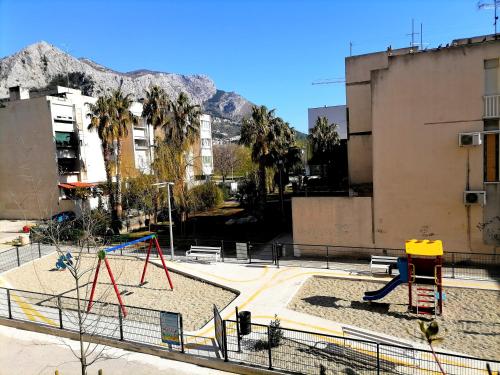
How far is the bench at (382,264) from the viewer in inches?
712

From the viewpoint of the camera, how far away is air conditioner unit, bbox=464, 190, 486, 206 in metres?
18.9

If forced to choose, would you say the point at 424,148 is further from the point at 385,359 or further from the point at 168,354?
the point at 168,354

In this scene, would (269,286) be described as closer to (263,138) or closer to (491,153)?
(491,153)

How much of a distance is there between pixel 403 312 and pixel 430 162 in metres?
9.25

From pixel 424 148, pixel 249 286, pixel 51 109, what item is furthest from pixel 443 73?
pixel 51 109

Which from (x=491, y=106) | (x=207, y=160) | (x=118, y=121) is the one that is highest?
(x=118, y=121)

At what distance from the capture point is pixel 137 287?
18656 mm

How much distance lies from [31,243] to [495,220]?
95.4 feet

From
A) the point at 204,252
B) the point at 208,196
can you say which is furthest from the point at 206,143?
the point at 204,252

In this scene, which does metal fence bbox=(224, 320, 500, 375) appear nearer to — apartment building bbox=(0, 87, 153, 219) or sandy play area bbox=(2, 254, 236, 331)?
sandy play area bbox=(2, 254, 236, 331)

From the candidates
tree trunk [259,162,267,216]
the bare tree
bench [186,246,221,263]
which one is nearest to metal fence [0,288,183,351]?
the bare tree

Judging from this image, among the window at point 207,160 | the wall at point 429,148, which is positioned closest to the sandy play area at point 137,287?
the wall at point 429,148

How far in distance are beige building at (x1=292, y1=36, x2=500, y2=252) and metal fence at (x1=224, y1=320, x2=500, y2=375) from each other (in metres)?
11.1

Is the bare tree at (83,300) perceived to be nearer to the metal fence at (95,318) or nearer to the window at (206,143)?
the metal fence at (95,318)
